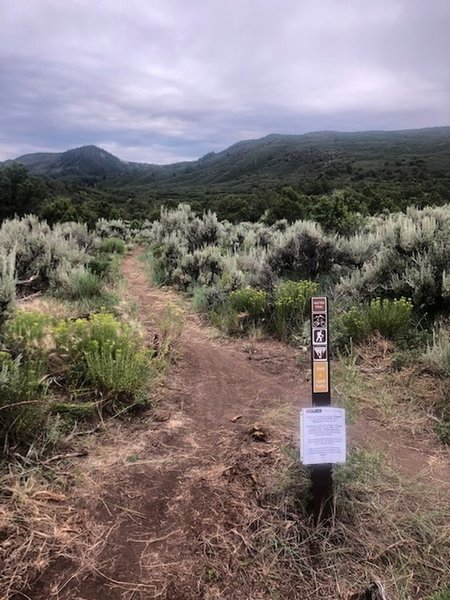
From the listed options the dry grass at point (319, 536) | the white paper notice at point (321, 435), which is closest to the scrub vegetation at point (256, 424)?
the dry grass at point (319, 536)

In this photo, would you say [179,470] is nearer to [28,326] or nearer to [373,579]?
[373,579]

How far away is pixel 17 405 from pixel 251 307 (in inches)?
168

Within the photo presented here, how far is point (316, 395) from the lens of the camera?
8.71 ft

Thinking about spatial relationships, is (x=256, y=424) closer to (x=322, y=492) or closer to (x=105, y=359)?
(x=322, y=492)

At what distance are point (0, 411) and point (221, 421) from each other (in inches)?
70.5

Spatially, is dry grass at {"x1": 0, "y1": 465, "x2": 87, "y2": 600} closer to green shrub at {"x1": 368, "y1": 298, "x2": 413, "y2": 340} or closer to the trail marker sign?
the trail marker sign

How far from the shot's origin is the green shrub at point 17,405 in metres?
3.21

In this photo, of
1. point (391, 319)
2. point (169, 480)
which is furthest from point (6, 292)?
point (391, 319)

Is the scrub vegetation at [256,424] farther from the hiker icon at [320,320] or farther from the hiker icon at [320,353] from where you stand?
the hiker icon at [320,320]

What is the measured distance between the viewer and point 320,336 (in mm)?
2689

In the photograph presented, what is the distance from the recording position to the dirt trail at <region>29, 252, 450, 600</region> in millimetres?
2434

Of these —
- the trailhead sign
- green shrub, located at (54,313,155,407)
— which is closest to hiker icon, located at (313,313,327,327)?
the trailhead sign

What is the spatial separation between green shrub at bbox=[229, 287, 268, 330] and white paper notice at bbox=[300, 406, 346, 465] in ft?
13.7

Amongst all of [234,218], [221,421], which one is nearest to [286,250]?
[221,421]
